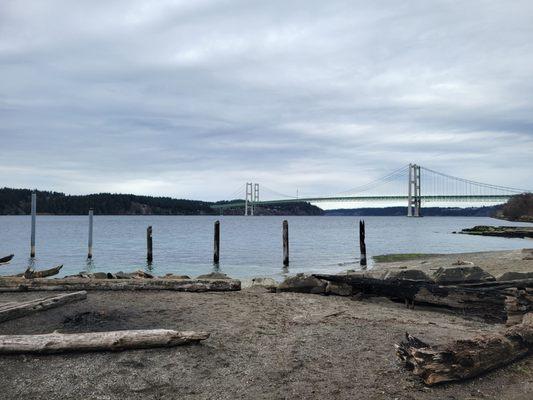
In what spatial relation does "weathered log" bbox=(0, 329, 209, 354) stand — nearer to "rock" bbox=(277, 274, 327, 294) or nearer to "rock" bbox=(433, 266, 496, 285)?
"rock" bbox=(277, 274, 327, 294)

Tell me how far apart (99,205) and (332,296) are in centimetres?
15834

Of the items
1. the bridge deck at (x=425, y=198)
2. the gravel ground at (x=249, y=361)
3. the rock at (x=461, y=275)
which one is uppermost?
the bridge deck at (x=425, y=198)

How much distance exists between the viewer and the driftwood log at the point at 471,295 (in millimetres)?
8398

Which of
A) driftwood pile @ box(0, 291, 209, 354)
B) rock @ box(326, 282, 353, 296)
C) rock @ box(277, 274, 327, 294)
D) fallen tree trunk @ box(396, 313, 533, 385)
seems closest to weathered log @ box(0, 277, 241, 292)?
rock @ box(277, 274, 327, 294)

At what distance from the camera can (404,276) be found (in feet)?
38.0

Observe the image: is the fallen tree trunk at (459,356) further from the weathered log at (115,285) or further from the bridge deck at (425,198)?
the bridge deck at (425,198)

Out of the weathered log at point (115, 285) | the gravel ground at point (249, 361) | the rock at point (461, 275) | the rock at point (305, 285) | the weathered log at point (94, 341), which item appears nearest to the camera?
the gravel ground at point (249, 361)

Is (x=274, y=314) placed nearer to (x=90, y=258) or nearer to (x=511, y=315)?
(x=511, y=315)

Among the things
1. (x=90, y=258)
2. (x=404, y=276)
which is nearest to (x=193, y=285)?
(x=404, y=276)

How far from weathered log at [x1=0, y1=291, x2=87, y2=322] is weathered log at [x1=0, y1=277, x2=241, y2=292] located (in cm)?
159

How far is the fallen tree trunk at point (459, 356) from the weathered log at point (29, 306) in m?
6.02

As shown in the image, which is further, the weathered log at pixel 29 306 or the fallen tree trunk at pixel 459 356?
the weathered log at pixel 29 306

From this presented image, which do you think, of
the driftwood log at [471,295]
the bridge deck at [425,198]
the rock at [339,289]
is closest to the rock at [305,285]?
the rock at [339,289]

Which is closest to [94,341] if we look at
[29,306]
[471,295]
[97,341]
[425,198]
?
[97,341]
